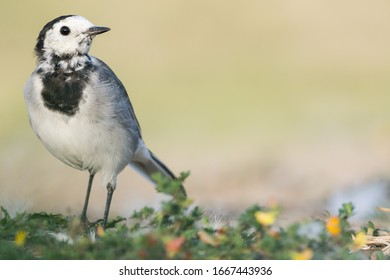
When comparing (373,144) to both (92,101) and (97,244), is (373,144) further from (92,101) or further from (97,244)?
(97,244)

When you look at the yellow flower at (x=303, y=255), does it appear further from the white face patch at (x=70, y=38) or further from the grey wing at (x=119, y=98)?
the white face patch at (x=70, y=38)

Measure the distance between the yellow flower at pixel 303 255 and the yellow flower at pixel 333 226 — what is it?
24 cm

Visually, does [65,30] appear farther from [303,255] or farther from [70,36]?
[303,255]

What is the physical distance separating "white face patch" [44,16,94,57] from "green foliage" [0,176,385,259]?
6.17 ft

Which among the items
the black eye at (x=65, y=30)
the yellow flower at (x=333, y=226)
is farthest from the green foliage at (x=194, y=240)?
the black eye at (x=65, y=30)

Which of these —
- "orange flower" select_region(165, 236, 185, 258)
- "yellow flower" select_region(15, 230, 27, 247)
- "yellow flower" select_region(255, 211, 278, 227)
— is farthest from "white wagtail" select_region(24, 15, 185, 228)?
"yellow flower" select_region(255, 211, 278, 227)

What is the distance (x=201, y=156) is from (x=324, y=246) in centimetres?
546

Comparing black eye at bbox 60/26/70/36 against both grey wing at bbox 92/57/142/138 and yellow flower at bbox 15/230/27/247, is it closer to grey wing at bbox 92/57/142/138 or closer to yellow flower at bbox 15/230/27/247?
grey wing at bbox 92/57/142/138

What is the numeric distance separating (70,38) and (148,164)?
5.20ft

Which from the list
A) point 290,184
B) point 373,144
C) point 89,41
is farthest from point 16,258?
point 373,144

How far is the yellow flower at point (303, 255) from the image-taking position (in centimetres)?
487

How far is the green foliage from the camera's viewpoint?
4.95m

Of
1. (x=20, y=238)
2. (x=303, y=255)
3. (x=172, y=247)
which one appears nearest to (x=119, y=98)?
(x=20, y=238)

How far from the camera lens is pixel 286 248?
4949 mm
